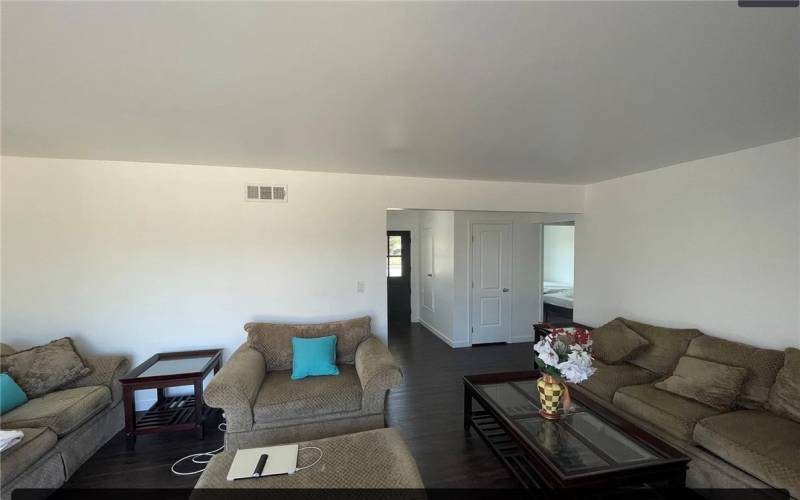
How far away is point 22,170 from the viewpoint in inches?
116

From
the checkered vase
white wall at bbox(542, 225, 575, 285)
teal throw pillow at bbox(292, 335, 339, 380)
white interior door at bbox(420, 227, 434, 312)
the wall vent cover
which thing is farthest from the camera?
white wall at bbox(542, 225, 575, 285)

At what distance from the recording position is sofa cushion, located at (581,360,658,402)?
2.71 metres

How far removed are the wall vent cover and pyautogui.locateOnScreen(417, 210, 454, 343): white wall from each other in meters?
2.43

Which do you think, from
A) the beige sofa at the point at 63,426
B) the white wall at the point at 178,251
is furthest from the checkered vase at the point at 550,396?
the beige sofa at the point at 63,426

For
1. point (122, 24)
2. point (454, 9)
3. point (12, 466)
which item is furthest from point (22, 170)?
point (454, 9)

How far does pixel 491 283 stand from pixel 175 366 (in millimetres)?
4340

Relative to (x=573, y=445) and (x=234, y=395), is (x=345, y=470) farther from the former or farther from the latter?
(x=573, y=445)

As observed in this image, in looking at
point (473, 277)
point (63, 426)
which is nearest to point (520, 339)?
point (473, 277)

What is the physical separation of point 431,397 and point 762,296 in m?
2.91

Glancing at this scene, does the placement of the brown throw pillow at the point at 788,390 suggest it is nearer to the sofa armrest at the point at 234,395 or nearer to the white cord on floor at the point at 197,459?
the sofa armrest at the point at 234,395

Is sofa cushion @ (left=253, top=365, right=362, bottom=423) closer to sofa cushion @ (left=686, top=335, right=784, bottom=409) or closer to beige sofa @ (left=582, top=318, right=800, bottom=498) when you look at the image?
beige sofa @ (left=582, top=318, right=800, bottom=498)

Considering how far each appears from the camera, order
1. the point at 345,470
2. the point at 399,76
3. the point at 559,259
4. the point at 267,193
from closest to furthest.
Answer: the point at 399,76, the point at 345,470, the point at 267,193, the point at 559,259

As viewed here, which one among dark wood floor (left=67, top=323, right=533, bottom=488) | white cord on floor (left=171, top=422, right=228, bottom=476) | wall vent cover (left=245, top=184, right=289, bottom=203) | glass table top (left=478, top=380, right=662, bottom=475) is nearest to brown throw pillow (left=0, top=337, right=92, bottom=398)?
dark wood floor (left=67, top=323, right=533, bottom=488)

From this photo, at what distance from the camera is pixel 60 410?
2.20m
